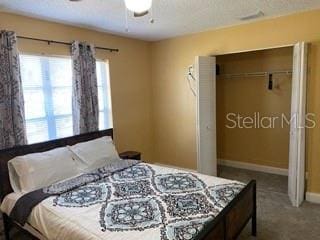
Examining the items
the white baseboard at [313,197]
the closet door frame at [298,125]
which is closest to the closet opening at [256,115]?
the white baseboard at [313,197]

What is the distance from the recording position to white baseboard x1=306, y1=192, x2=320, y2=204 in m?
3.21

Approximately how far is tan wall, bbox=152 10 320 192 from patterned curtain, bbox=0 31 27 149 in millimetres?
2456

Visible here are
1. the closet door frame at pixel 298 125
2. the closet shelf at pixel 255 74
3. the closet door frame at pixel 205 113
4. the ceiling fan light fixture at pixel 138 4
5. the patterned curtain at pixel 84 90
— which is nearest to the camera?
the ceiling fan light fixture at pixel 138 4

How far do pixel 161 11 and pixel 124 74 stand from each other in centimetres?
151

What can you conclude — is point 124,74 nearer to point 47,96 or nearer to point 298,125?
point 47,96

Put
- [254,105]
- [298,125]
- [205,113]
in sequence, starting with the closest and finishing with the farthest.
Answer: [298,125] → [205,113] → [254,105]

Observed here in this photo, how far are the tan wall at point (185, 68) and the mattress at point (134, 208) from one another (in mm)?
1580

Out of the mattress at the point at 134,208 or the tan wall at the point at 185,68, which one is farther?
the tan wall at the point at 185,68

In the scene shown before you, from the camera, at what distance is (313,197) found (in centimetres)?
324

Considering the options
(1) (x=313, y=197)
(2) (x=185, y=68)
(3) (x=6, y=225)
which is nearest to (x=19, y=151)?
(3) (x=6, y=225)

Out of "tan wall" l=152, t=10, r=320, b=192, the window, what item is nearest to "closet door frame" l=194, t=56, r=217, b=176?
"tan wall" l=152, t=10, r=320, b=192

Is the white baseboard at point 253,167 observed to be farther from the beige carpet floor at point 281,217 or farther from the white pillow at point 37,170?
the white pillow at point 37,170

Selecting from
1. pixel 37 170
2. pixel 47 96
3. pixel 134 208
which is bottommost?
pixel 134 208

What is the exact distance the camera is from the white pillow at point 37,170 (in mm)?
2541
